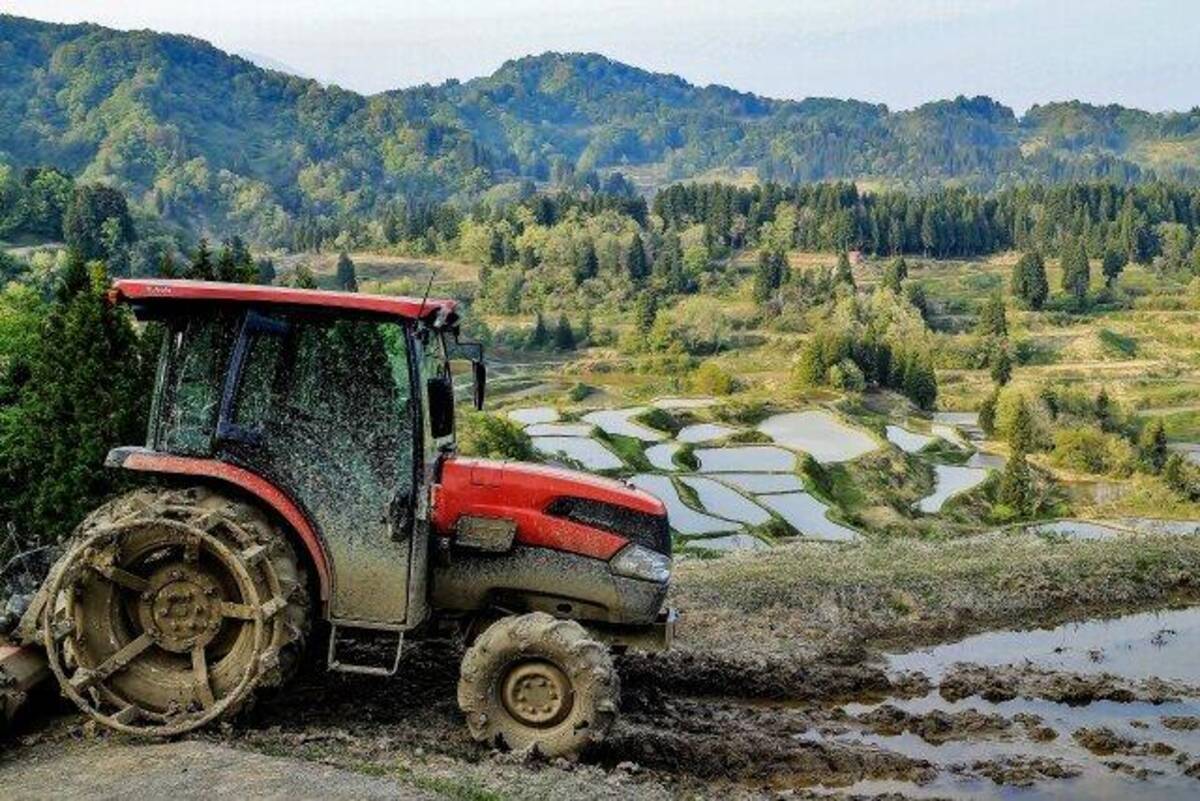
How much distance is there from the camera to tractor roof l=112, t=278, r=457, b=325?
812cm

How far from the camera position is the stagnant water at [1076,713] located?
8953 mm

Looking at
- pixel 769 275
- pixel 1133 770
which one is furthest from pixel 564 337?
pixel 1133 770

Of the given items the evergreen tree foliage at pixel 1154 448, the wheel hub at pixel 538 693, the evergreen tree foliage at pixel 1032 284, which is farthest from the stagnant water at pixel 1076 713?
the evergreen tree foliage at pixel 1032 284

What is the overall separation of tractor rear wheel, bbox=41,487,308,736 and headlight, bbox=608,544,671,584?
7.09 ft

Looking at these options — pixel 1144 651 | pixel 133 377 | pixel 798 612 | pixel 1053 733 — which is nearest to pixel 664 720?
pixel 1053 733

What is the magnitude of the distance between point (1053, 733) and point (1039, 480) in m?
51.2

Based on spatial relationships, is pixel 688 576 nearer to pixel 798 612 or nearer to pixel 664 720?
pixel 798 612

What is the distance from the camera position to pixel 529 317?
127m

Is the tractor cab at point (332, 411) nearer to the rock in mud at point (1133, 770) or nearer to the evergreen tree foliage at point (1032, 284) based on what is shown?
the rock in mud at point (1133, 770)

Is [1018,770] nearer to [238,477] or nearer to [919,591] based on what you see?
[919,591]

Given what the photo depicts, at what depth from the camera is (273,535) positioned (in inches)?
325

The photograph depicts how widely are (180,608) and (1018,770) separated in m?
6.07

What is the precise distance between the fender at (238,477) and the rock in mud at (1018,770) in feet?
15.9

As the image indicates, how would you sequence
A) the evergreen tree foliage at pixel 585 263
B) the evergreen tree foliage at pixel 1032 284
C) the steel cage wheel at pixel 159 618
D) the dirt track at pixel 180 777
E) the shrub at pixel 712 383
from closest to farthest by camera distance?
the dirt track at pixel 180 777, the steel cage wheel at pixel 159 618, the shrub at pixel 712 383, the evergreen tree foliage at pixel 1032 284, the evergreen tree foliage at pixel 585 263
